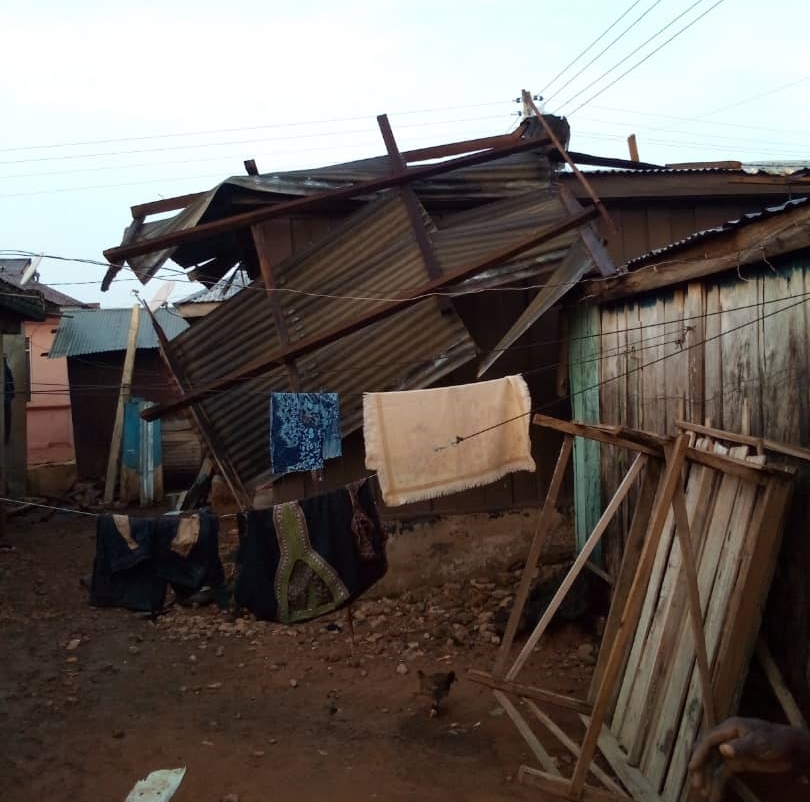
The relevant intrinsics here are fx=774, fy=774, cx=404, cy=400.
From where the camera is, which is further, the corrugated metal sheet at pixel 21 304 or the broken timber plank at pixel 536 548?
the corrugated metal sheet at pixel 21 304

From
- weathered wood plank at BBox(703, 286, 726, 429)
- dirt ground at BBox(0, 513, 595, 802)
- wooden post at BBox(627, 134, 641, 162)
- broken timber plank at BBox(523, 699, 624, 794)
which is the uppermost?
wooden post at BBox(627, 134, 641, 162)

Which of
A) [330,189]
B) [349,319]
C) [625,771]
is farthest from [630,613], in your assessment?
[330,189]

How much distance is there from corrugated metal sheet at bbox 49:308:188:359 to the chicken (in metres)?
10.7

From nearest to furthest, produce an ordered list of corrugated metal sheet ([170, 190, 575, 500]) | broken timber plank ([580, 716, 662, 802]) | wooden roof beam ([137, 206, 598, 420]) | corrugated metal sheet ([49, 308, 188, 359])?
broken timber plank ([580, 716, 662, 802]) < wooden roof beam ([137, 206, 598, 420]) < corrugated metal sheet ([170, 190, 575, 500]) < corrugated metal sheet ([49, 308, 188, 359])

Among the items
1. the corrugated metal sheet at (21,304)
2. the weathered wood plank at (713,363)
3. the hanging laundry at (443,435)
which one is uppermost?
the corrugated metal sheet at (21,304)

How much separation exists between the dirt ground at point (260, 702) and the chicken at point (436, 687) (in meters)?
0.13

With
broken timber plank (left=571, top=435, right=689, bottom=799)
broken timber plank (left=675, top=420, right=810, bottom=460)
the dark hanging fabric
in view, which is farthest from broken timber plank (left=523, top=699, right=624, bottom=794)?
the dark hanging fabric

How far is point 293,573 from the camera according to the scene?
5.45m

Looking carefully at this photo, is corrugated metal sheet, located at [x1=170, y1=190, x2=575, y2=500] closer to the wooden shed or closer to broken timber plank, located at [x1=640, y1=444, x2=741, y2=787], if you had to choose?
the wooden shed

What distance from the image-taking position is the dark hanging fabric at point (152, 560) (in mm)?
5457

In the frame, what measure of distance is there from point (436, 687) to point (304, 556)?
50.9 inches

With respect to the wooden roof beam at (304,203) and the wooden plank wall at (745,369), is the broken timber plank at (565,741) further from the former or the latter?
the wooden roof beam at (304,203)

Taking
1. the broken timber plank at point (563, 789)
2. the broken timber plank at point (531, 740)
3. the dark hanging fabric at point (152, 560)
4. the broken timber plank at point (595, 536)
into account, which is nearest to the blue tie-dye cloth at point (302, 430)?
the dark hanging fabric at point (152, 560)

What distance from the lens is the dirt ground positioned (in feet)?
15.3
